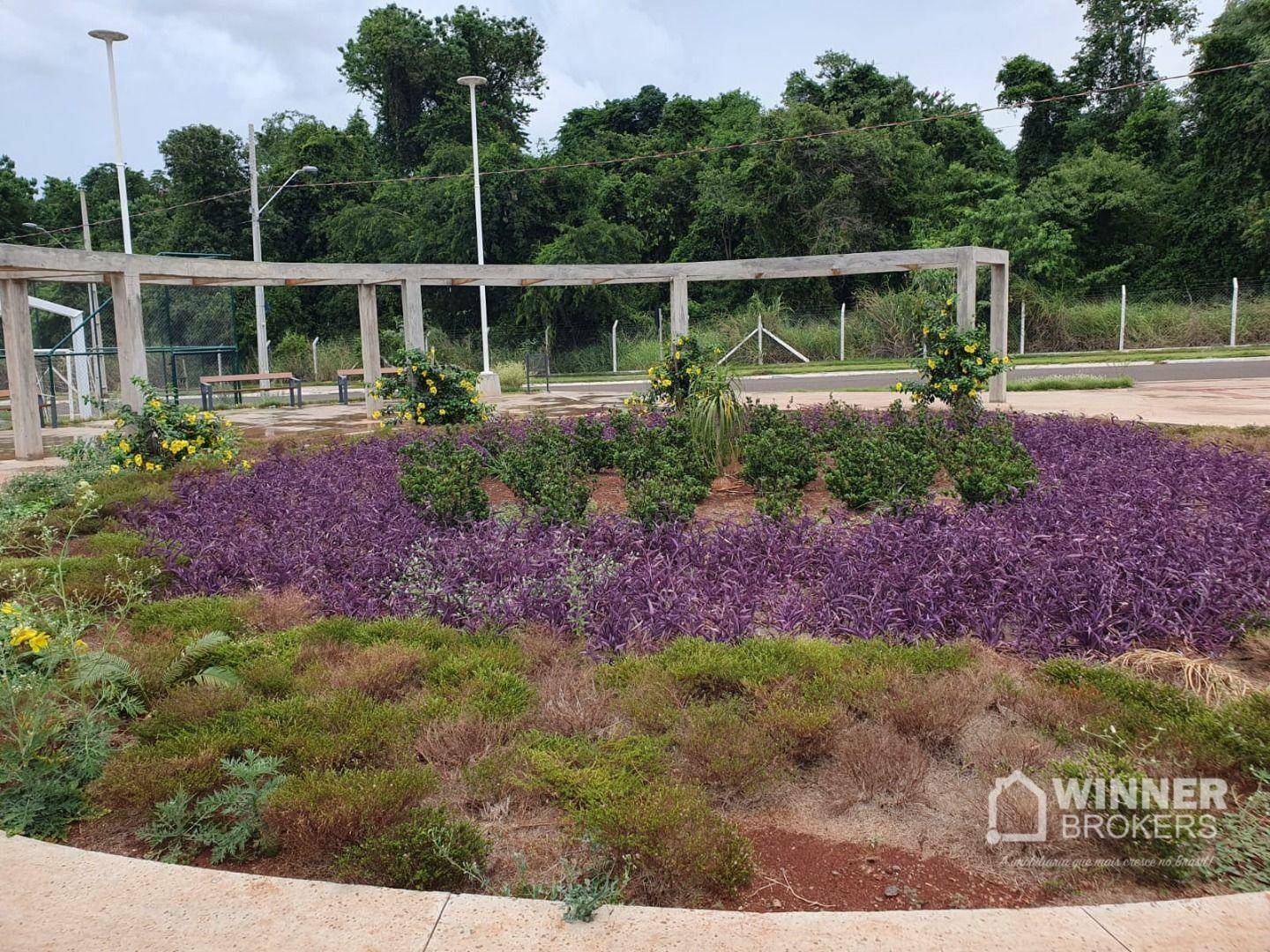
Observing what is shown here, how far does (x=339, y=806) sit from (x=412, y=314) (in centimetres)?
1251

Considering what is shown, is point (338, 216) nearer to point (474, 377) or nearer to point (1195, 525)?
point (474, 377)

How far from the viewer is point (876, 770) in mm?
3016

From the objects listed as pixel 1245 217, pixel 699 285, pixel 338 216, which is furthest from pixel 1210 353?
pixel 338 216

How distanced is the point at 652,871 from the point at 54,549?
16.3ft

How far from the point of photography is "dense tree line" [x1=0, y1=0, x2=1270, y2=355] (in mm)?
28859

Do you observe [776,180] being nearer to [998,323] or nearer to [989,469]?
[998,323]

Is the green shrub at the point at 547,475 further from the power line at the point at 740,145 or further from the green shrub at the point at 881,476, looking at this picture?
the power line at the point at 740,145

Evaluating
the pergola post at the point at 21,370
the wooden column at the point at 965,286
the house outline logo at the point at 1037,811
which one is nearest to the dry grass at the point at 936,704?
the house outline logo at the point at 1037,811

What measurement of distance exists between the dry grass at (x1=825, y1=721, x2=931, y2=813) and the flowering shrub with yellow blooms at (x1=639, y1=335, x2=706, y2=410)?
7497mm

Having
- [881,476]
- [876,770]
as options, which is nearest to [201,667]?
[876,770]

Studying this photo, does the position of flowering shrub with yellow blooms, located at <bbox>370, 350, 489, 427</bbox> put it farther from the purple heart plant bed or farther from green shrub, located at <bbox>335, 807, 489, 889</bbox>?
green shrub, located at <bbox>335, 807, 489, 889</bbox>

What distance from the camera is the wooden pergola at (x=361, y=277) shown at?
36.0ft

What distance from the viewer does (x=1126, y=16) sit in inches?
1341

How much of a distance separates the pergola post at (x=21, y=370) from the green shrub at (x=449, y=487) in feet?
20.3
